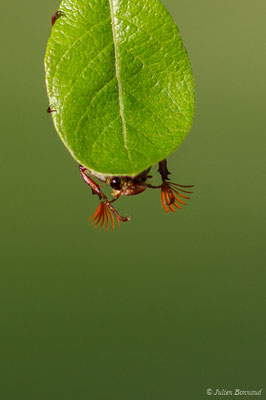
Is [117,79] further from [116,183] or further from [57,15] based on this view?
[116,183]

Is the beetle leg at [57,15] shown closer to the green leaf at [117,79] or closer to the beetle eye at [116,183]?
the green leaf at [117,79]

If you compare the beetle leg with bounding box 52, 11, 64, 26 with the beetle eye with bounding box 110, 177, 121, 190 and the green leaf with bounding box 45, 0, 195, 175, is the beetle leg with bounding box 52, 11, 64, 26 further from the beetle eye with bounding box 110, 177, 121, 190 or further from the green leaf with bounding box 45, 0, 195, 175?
the beetle eye with bounding box 110, 177, 121, 190

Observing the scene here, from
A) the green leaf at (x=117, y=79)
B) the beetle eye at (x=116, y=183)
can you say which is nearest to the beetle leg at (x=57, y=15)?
the green leaf at (x=117, y=79)

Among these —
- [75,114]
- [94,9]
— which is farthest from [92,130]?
[94,9]

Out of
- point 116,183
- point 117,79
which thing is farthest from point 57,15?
point 116,183

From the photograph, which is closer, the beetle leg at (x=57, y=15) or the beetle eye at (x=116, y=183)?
the beetle leg at (x=57, y=15)

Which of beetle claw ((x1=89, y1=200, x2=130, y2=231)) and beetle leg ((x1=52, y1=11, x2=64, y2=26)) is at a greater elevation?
beetle leg ((x1=52, y1=11, x2=64, y2=26))

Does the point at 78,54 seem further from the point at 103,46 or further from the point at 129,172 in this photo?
the point at 129,172

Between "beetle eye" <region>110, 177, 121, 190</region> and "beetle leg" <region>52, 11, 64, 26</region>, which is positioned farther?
"beetle eye" <region>110, 177, 121, 190</region>

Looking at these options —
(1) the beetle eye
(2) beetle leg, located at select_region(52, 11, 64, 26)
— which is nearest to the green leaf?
(2) beetle leg, located at select_region(52, 11, 64, 26)
